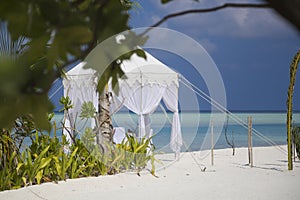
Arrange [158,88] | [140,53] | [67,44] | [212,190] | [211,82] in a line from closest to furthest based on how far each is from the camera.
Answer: [67,44]
[140,53]
[212,190]
[211,82]
[158,88]

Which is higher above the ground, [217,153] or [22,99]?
[22,99]

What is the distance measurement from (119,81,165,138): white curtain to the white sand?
1.52 m

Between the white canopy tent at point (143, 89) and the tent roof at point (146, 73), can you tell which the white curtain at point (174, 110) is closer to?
the white canopy tent at point (143, 89)

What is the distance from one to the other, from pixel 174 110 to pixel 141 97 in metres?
0.91

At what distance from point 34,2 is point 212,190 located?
15.9ft

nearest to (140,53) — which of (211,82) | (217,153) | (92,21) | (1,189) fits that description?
(92,21)

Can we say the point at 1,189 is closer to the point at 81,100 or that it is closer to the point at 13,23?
the point at 81,100

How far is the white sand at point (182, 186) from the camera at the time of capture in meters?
4.68

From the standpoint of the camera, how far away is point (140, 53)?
548mm

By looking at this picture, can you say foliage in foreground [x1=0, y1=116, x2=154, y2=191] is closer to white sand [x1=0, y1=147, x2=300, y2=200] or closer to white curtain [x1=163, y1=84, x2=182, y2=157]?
white sand [x1=0, y1=147, x2=300, y2=200]

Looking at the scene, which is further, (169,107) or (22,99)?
(169,107)

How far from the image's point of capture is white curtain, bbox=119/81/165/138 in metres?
7.92

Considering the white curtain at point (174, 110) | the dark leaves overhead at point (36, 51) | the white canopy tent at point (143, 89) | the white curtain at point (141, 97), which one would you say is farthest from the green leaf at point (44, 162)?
the dark leaves overhead at point (36, 51)

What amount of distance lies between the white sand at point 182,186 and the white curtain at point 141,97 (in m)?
1.52
